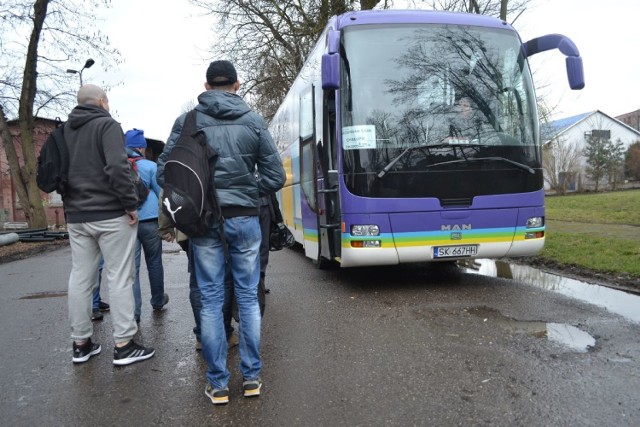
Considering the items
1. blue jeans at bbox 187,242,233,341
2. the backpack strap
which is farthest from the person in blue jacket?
the backpack strap

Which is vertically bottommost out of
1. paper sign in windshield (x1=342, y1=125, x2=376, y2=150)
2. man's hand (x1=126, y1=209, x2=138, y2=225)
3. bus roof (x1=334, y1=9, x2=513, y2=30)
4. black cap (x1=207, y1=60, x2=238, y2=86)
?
man's hand (x1=126, y1=209, x2=138, y2=225)

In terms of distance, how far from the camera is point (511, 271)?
7.67 metres

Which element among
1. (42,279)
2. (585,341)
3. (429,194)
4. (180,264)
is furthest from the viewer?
(180,264)

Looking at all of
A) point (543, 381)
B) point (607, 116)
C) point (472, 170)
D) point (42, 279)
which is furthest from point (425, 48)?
point (607, 116)

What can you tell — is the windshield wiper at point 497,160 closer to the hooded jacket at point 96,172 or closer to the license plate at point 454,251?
the license plate at point 454,251

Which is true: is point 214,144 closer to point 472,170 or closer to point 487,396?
point 487,396

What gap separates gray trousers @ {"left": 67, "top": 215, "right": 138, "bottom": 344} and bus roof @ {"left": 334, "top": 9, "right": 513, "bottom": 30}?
3.84m

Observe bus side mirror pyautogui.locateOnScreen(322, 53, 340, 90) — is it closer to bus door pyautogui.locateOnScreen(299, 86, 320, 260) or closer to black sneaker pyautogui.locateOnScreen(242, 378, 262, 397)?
bus door pyautogui.locateOnScreen(299, 86, 320, 260)

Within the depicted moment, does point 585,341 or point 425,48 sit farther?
point 425,48

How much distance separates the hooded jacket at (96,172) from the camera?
3744mm

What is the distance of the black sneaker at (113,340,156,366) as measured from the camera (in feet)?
12.7

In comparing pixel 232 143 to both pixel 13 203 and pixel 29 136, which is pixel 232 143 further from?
pixel 13 203

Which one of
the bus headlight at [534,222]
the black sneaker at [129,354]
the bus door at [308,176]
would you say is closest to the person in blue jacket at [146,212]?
the black sneaker at [129,354]

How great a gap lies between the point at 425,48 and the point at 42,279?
709 cm
